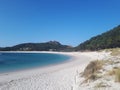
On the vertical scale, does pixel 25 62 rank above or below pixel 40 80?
above

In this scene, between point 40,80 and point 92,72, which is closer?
point 92,72

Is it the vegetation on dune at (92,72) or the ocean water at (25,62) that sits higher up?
the vegetation on dune at (92,72)

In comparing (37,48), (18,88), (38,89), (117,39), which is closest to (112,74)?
(38,89)

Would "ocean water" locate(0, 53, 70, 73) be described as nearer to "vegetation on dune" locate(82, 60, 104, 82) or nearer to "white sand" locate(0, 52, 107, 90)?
"white sand" locate(0, 52, 107, 90)

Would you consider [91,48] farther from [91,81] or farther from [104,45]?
[91,81]

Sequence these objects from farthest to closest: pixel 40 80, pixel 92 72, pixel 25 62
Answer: pixel 25 62, pixel 40 80, pixel 92 72

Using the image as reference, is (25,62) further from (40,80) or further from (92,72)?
(92,72)

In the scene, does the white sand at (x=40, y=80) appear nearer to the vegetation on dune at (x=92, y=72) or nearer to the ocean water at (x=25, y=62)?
the vegetation on dune at (x=92, y=72)

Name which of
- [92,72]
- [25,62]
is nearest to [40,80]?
[92,72]

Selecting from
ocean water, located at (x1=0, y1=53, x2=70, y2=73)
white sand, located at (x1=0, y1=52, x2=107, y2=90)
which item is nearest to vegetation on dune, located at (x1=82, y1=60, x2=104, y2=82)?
white sand, located at (x1=0, y1=52, x2=107, y2=90)

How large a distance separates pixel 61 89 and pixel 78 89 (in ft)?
4.64

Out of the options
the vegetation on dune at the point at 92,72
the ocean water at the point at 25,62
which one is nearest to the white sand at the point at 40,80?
the vegetation on dune at the point at 92,72

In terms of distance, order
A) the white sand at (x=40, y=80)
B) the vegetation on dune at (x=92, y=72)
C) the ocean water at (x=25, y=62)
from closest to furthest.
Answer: the vegetation on dune at (x=92, y=72) < the white sand at (x=40, y=80) < the ocean water at (x=25, y=62)

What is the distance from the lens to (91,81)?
9984mm
